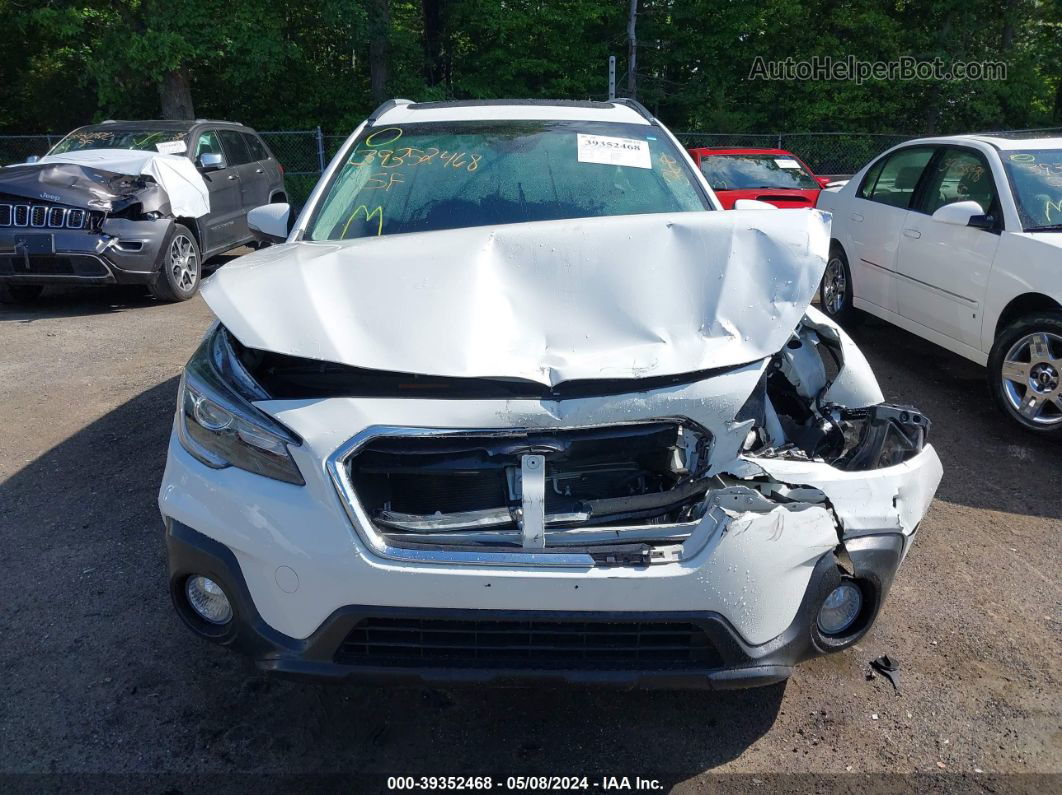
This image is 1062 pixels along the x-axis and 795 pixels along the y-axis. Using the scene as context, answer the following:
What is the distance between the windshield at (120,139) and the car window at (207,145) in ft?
0.58

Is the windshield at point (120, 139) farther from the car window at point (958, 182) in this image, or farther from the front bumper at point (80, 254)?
the car window at point (958, 182)

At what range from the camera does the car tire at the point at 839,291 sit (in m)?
6.85

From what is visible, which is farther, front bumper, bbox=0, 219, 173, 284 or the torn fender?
front bumper, bbox=0, 219, 173, 284

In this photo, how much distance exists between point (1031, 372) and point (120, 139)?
907 cm

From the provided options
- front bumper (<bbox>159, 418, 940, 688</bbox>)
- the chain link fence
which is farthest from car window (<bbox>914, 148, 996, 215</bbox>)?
the chain link fence

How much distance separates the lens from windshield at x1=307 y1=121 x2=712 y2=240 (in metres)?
3.44

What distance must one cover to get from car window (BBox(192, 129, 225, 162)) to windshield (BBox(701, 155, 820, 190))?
595 centimetres

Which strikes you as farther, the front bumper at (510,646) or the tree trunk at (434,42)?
the tree trunk at (434,42)

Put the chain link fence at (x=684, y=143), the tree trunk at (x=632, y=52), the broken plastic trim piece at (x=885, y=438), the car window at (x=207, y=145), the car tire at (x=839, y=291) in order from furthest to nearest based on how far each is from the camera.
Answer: the tree trunk at (x=632, y=52) → the chain link fence at (x=684, y=143) → the car window at (x=207, y=145) → the car tire at (x=839, y=291) → the broken plastic trim piece at (x=885, y=438)

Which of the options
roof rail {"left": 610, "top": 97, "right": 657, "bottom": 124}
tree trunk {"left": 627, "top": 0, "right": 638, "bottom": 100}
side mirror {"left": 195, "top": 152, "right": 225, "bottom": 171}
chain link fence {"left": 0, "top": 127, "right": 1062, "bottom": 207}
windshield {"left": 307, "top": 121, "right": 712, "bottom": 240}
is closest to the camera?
windshield {"left": 307, "top": 121, "right": 712, "bottom": 240}

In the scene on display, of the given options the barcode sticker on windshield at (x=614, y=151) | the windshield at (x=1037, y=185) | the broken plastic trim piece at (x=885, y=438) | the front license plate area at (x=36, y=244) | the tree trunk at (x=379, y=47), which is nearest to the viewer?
the broken plastic trim piece at (x=885, y=438)

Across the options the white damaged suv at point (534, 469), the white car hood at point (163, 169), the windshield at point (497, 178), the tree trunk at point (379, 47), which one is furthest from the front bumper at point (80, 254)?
the tree trunk at point (379, 47)

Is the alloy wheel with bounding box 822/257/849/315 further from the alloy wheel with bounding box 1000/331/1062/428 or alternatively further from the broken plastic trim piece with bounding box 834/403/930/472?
the broken plastic trim piece with bounding box 834/403/930/472

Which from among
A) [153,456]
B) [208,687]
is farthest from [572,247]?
[153,456]
